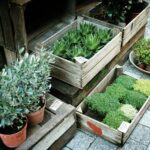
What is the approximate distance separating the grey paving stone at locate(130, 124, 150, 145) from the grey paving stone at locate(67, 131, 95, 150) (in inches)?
16.8

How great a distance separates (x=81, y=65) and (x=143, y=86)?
2.76ft

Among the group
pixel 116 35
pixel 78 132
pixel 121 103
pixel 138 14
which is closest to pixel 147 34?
pixel 138 14

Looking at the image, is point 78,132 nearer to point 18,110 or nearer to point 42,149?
point 42,149

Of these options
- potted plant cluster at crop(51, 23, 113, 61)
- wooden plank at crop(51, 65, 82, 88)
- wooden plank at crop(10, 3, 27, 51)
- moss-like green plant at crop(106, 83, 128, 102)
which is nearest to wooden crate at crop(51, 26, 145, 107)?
wooden plank at crop(51, 65, 82, 88)

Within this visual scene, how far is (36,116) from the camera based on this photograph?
2756 mm

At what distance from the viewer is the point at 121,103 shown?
327cm

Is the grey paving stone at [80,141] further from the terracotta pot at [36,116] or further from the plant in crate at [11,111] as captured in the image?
the plant in crate at [11,111]

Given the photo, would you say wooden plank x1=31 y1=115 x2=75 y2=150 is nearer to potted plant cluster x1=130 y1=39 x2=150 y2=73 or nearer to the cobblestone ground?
the cobblestone ground

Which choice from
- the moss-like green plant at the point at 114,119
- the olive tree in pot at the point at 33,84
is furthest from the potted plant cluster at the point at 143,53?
the olive tree in pot at the point at 33,84

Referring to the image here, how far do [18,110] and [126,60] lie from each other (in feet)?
6.89

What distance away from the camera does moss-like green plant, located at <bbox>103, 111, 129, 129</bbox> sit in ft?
9.61

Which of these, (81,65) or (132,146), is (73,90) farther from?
(132,146)

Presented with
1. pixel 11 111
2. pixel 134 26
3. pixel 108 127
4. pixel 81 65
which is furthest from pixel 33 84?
pixel 134 26

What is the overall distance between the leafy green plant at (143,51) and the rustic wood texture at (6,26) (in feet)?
5.07
